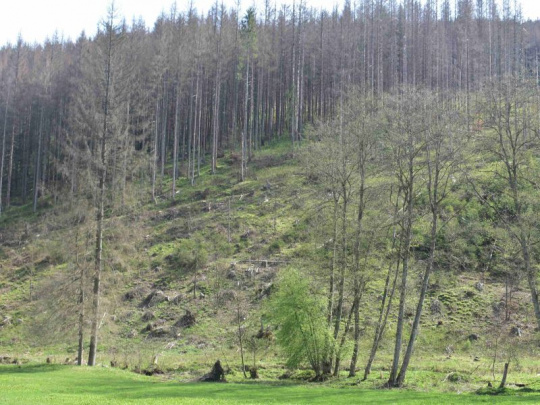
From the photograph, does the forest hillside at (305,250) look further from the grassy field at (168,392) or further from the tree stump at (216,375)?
the grassy field at (168,392)

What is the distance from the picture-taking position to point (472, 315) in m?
30.7

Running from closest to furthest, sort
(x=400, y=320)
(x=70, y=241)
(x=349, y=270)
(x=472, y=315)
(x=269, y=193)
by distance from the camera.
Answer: (x=400, y=320)
(x=349, y=270)
(x=70, y=241)
(x=472, y=315)
(x=269, y=193)

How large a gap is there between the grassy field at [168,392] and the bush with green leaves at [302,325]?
68.8 inches

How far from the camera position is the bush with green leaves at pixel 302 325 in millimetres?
23609

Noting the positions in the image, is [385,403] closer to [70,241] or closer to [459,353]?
[459,353]

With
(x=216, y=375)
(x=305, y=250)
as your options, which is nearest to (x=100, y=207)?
(x=216, y=375)

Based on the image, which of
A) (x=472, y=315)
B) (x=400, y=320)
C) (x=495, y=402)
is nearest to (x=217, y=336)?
(x=400, y=320)

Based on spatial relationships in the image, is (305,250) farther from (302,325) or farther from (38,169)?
(38,169)

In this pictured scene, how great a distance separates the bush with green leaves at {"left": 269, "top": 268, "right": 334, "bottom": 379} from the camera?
23.6 m

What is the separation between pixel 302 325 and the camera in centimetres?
2380

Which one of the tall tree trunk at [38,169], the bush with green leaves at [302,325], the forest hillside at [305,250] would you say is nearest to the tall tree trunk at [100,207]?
the forest hillside at [305,250]

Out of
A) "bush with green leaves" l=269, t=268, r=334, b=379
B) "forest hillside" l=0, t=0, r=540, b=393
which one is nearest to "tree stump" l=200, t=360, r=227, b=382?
"forest hillside" l=0, t=0, r=540, b=393

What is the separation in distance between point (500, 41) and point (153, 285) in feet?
234

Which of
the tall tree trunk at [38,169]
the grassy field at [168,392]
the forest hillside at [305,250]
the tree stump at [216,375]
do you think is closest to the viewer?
the grassy field at [168,392]
